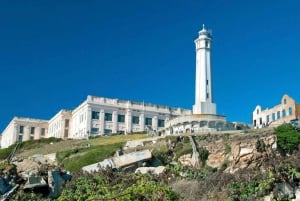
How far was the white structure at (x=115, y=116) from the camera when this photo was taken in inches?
3017

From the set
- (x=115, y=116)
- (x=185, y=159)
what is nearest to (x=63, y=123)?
(x=115, y=116)

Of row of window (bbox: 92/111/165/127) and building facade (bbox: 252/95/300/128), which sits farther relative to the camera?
row of window (bbox: 92/111/165/127)

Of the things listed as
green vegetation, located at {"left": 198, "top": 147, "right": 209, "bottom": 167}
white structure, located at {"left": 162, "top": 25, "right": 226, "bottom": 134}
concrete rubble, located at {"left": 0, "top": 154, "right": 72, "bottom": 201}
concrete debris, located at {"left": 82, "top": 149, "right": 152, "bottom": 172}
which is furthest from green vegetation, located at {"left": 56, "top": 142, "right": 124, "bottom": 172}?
concrete rubble, located at {"left": 0, "top": 154, "right": 72, "bottom": 201}

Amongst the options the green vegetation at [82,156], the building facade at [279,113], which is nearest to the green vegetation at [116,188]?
the green vegetation at [82,156]

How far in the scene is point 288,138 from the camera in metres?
42.4

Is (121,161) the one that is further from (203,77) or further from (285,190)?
(203,77)

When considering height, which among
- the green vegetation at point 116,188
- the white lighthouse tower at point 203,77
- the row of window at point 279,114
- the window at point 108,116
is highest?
the white lighthouse tower at point 203,77

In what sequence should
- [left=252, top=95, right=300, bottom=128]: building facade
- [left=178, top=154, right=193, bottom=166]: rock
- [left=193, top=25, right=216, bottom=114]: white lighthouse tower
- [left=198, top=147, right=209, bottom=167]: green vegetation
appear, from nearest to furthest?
[left=178, top=154, right=193, bottom=166]: rock < [left=198, top=147, right=209, bottom=167]: green vegetation < [left=252, top=95, right=300, bottom=128]: building facade < [left=193, top=25, right=216, bottom=114]: white lighthouse tower

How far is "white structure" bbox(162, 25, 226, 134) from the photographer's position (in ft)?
188

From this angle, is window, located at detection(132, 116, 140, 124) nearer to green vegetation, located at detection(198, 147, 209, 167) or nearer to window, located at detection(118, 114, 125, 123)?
window, located at detection(118, 114, 125, 123)

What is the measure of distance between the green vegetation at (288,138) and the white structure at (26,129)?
204 ft

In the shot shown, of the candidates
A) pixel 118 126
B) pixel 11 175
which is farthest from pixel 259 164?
pixel 118 126

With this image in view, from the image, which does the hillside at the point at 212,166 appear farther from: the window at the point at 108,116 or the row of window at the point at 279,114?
the row of window at the point at 279,114

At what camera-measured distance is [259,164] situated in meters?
40.2
